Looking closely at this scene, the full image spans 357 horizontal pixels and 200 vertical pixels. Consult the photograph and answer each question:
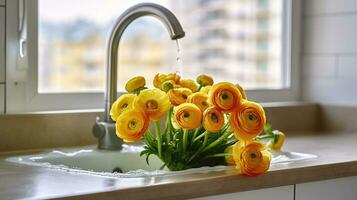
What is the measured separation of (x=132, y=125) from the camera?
54.7 inches

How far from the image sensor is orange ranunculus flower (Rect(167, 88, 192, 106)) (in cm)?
146

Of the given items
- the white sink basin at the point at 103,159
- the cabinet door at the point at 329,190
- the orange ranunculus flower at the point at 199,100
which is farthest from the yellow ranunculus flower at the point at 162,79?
the cabinet door at the point at 329,190

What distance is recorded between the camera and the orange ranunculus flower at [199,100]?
4.69 ft

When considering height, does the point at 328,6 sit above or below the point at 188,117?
above

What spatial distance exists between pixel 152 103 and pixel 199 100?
0.10 metres

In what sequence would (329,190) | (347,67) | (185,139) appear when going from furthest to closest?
(347,67) < (329,190) < (185,139)

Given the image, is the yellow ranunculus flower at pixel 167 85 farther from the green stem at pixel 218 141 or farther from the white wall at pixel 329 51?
the white wall at pixel 329 51

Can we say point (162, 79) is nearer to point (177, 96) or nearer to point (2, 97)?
point (177, 96)

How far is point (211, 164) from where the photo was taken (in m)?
1.49

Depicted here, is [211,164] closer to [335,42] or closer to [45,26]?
[45,26]

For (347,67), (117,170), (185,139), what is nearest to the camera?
(185,139)

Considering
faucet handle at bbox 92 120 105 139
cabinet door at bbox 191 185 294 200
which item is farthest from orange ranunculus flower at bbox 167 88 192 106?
faucet handle at bbox 92 120 105 139

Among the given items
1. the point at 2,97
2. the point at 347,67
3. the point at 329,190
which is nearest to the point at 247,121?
the point at 329,190

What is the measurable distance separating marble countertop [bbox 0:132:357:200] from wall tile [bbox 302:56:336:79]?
77 centimetres
